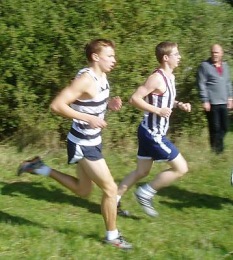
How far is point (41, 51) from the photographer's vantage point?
24.8 ft

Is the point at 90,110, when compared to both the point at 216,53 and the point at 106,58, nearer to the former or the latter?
the point at 106,58

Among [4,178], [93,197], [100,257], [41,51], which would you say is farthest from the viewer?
[41,51]

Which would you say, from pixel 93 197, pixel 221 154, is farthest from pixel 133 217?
pixel 221 154

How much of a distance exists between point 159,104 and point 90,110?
86cm

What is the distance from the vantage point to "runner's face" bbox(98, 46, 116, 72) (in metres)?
4.76

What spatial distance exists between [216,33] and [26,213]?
4.49m

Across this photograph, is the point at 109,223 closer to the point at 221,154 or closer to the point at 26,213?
the point at 26,213

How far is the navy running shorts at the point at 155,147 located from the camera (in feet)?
18.0

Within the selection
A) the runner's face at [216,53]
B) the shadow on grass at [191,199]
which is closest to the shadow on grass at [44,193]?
the shadow on grass at [191,199]

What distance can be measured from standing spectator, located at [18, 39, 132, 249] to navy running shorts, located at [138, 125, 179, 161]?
66 centimetres

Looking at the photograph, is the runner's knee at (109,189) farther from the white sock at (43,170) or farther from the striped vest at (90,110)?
the white sock at (43,170)

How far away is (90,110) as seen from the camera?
4883 millimetres

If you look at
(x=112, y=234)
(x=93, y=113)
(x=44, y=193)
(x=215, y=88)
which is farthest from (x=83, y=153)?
(x=215, y=88)

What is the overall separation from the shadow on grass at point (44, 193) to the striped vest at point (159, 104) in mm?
1039
